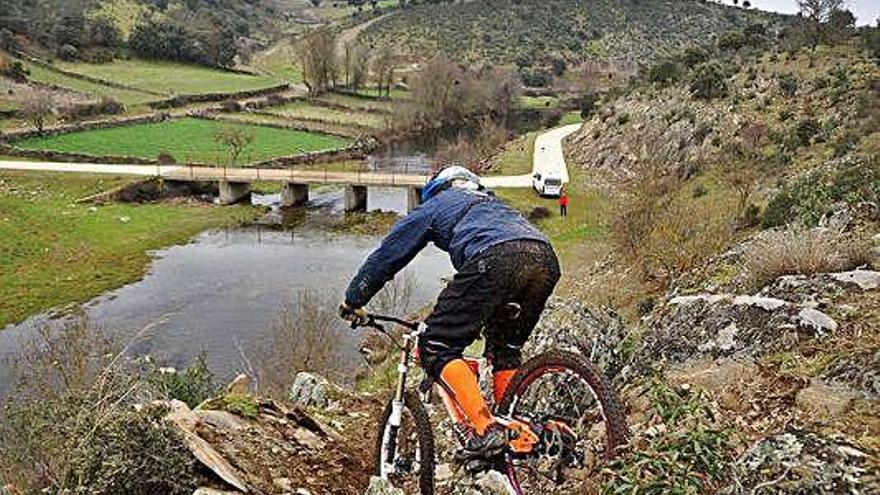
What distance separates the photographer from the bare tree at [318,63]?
88188mm

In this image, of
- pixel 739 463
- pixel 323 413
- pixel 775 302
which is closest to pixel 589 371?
pixel 739 463

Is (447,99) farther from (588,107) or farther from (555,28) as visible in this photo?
(555,28)

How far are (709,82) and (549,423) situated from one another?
4473cm

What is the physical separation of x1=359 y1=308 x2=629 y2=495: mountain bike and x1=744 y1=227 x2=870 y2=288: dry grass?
3900 mm

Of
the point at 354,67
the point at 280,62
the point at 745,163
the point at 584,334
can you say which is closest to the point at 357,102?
the point at 354,67

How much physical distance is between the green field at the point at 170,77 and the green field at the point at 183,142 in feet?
45.1

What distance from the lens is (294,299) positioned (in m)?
28.4

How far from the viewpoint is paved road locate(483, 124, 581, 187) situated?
4481 cm

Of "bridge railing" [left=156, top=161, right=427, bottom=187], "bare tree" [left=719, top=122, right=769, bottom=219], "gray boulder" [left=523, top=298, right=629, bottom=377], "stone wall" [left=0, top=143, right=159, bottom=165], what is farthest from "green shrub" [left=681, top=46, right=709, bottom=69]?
"gray boulder" [left=523, top=298, right=629, bottom=377]

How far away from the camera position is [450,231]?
4.79 metres

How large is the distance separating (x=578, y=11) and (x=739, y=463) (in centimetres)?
14674

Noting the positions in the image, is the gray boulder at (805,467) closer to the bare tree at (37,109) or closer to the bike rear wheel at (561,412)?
the bike rear wheel at (561,412)

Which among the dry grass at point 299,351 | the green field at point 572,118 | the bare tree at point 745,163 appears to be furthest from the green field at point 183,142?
the dry grass at point 299,351

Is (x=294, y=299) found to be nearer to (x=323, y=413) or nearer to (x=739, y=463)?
(x=323, y=413)
